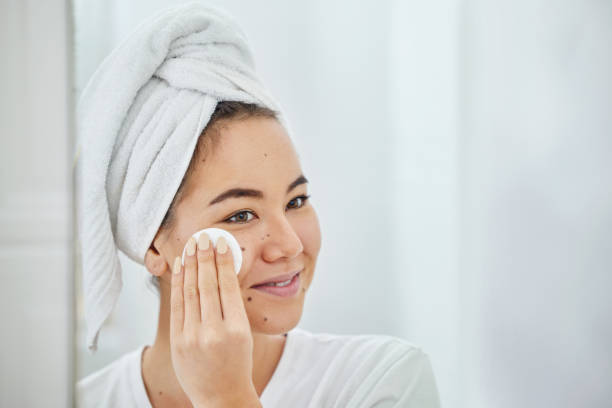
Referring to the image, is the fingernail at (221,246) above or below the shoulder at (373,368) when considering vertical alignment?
above

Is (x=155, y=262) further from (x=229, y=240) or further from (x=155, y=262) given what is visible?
(x=229, y=240)

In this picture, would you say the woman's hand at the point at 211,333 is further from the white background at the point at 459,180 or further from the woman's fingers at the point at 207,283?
the white background at the point at 459,180

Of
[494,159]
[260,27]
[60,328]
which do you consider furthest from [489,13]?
[60,328]

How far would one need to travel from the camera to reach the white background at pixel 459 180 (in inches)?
26.7

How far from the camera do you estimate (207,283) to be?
1.88 feet

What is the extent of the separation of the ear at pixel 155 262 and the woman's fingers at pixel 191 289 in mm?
96

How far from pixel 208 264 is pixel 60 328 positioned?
16 cm

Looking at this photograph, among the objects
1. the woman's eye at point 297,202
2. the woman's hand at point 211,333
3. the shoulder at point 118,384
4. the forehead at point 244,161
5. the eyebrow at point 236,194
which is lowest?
→ the shoulder at point 118,384

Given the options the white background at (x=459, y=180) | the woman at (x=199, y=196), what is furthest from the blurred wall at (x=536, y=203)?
the woman at (x=199, y=196)

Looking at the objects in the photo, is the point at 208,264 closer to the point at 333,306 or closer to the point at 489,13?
the point at 333,306

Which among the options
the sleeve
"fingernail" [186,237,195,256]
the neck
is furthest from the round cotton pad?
the sleeve

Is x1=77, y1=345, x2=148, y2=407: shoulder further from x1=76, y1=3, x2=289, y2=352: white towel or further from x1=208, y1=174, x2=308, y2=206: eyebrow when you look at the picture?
x1=208, y1=174, x2=308, y2=206: eyebrow

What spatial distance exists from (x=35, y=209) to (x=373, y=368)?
468 millimetres

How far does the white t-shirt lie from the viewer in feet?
2.24
